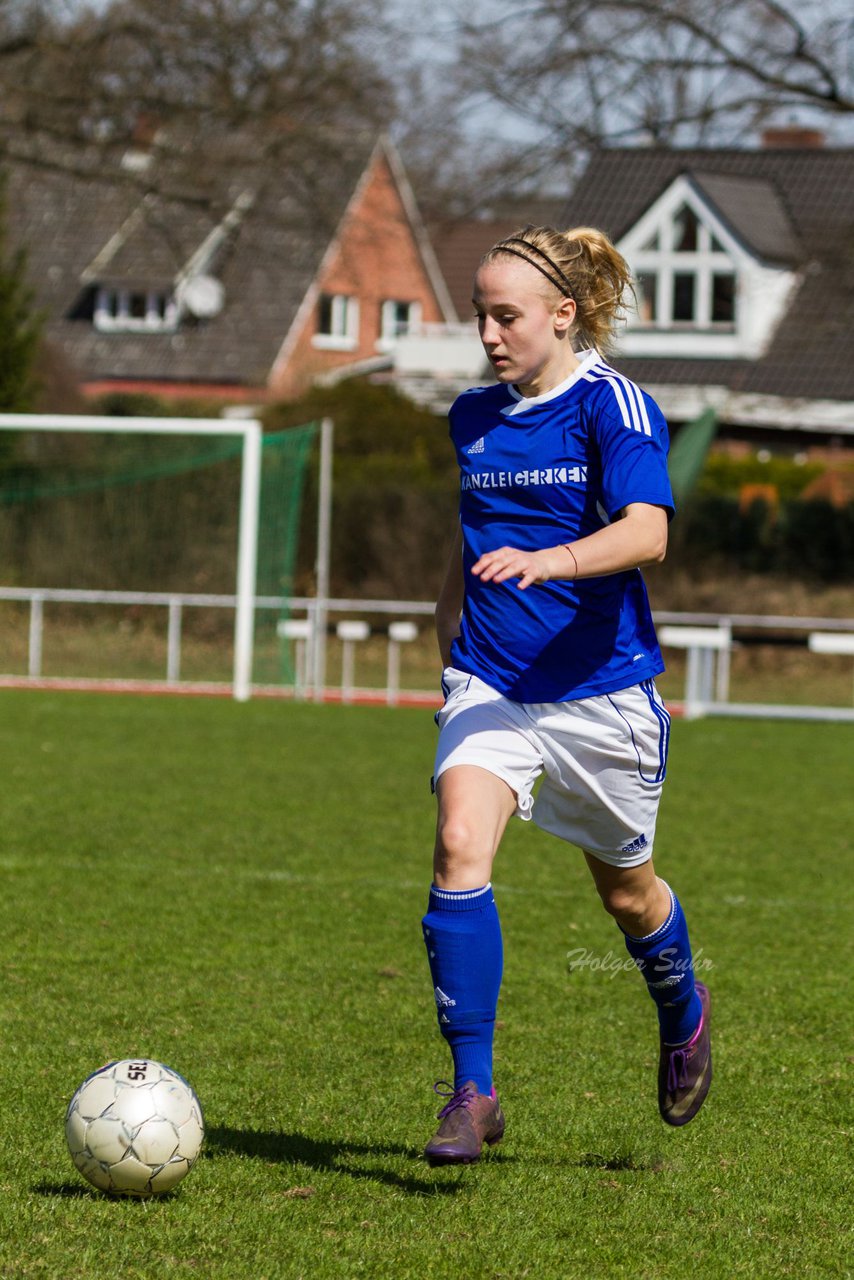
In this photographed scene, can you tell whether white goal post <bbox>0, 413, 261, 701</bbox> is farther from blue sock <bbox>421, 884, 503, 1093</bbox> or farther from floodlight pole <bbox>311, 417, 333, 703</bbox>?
blue sock <bbox>421, 884, 503, 1093</bbox>

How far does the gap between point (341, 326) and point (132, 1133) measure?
3852 centimetres

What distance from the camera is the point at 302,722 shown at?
15.5m

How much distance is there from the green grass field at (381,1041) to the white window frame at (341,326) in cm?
3074

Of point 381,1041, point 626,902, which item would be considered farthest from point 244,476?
point 626,902

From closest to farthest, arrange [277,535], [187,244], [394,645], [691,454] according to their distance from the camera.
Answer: [394,645], [277,535], [691,454], [187,244]

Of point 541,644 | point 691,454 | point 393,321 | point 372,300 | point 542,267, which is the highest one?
point 393,321

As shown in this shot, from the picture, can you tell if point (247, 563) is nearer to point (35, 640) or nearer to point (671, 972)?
point (35, 640)

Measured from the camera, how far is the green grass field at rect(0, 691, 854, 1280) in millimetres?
3451

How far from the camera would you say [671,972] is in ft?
13.7

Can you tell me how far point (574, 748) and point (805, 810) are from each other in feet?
23.6

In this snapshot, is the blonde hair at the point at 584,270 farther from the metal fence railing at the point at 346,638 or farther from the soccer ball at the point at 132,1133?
the metal fence railing at the point at 346,638

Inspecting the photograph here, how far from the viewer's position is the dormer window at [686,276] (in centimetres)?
3169

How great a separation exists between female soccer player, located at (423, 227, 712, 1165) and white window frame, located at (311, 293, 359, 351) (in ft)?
121

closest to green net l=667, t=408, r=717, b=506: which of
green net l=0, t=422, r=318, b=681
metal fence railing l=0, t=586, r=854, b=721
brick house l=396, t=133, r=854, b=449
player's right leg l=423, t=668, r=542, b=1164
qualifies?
metal fence railing l=0, t=586, r=854, b=721
